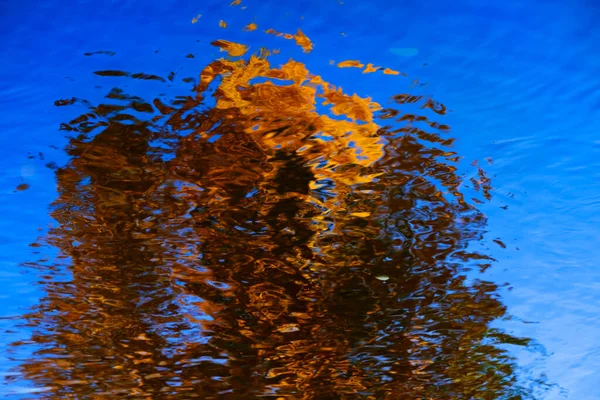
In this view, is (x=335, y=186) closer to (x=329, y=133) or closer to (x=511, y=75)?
(x=329, y=133)

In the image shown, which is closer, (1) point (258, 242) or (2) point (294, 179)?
(2) point (294, 179)

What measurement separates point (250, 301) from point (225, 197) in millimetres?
2037

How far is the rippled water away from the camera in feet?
11.4

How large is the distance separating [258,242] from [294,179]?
3.59 ft

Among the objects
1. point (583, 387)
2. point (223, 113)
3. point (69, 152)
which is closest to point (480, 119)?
point (223, 113)

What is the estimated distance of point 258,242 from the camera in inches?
208

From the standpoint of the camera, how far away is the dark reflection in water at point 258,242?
12.9ft

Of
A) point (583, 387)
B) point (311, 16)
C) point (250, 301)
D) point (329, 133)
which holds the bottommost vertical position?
point (583, 387)

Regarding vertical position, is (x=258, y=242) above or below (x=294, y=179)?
below

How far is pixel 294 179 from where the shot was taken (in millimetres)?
4512

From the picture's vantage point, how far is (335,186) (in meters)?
4.58

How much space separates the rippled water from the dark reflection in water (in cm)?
3

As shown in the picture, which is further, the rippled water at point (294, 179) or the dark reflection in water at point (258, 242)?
the dark reflection in water at point (258, 242)

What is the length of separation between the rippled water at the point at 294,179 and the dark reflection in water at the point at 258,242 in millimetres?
26
